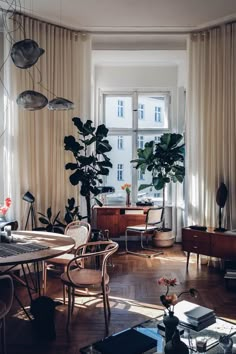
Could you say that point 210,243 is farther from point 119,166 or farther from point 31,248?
point 119,166

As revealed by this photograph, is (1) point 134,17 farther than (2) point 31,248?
Yes

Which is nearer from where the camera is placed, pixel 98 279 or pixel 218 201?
pixel 98 279

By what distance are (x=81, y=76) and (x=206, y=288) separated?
352cm

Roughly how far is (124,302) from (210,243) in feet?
5.23

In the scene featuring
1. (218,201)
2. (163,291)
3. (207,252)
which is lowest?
(163,291)

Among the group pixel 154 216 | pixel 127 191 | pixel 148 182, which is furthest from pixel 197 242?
pixel 148 182

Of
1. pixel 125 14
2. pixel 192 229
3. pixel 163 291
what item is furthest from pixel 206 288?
pixel 125 14

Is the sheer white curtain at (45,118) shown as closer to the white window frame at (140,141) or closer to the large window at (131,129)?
the large window at (131,129)

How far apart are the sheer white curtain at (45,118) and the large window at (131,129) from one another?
1.70 meters

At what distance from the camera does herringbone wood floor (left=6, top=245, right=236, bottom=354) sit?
3184 mm

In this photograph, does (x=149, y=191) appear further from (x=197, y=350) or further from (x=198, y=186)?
(x=197, y=350)

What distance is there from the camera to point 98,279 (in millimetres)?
3438

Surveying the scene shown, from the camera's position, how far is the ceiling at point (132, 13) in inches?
193

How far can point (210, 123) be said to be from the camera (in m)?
5.60
